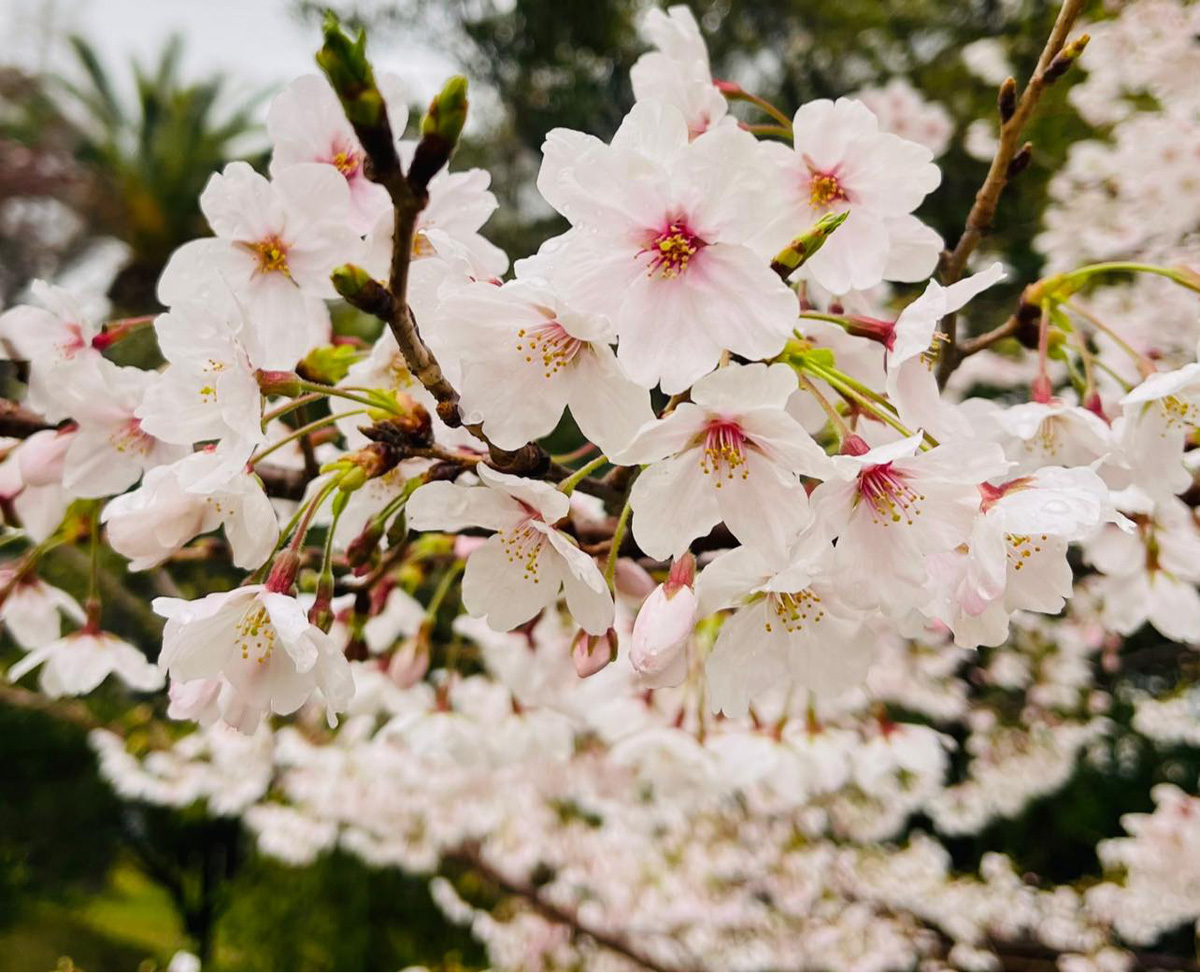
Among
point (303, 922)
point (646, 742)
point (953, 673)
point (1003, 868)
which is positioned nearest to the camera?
point (646, 742)

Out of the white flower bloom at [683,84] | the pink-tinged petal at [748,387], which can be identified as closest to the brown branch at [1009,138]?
the white flower bloom at [683,84]

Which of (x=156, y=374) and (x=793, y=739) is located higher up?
(x=156, y=374)

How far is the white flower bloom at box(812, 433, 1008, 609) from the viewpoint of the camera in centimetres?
48

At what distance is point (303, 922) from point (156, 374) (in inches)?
188

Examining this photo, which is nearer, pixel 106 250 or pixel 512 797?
pixel 512 797

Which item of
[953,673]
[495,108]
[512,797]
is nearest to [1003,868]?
[953,673]

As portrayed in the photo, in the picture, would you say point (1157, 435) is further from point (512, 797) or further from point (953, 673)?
point (953, 673)

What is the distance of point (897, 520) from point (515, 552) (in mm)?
272

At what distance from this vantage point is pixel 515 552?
579mm

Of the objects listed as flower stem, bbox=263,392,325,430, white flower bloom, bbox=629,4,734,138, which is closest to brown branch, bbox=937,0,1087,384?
white flower bloom, bbox=629,4,734,138

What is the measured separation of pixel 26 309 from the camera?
727mm

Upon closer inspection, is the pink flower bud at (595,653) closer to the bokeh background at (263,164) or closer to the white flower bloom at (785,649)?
the white flower bloom at (785,649)

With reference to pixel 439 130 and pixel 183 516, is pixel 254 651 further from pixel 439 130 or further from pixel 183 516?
pixel 439 130

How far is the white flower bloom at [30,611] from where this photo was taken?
2.66ft
